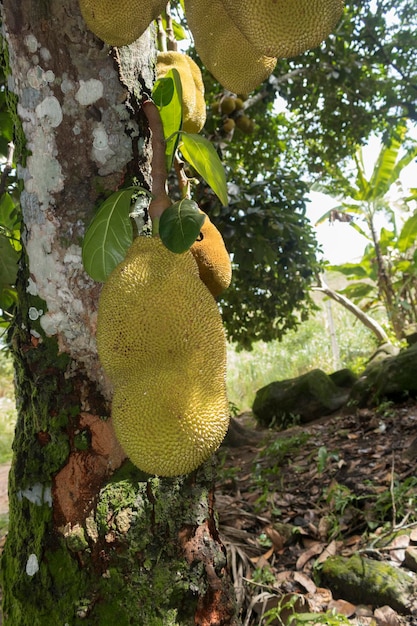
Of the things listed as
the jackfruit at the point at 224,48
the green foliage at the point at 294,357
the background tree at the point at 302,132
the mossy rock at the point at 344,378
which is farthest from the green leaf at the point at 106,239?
the green foliage at the point at 294,357

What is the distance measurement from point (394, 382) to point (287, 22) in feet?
9.85

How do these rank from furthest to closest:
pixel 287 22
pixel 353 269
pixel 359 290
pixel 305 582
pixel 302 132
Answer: pixel 359 290 → pixel 353 269 → pixel 302 132 → pixel 305 582 → pixel 287 22

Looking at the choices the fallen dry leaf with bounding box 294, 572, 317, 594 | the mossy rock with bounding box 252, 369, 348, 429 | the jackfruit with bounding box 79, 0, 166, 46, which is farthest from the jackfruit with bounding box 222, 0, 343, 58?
the mossy rock with bounding box 252, 369, 348, 429

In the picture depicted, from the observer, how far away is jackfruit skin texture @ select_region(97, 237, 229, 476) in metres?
0.67

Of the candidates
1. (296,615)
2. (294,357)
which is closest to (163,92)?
(296,615)

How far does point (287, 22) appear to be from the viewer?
0.64 meters

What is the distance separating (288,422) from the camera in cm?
Result: 423

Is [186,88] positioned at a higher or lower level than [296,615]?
higher

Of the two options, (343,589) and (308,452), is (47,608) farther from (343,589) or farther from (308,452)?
(308,452)

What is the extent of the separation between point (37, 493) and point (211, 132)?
2679mm

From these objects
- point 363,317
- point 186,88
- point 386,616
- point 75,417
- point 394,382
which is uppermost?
point 363,317

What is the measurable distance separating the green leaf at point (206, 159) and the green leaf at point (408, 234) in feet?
17.2

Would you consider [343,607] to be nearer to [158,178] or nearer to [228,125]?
[158,178]

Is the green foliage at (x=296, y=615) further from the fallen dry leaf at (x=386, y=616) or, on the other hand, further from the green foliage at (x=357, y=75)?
the green foliage at (x=357, y=75)
